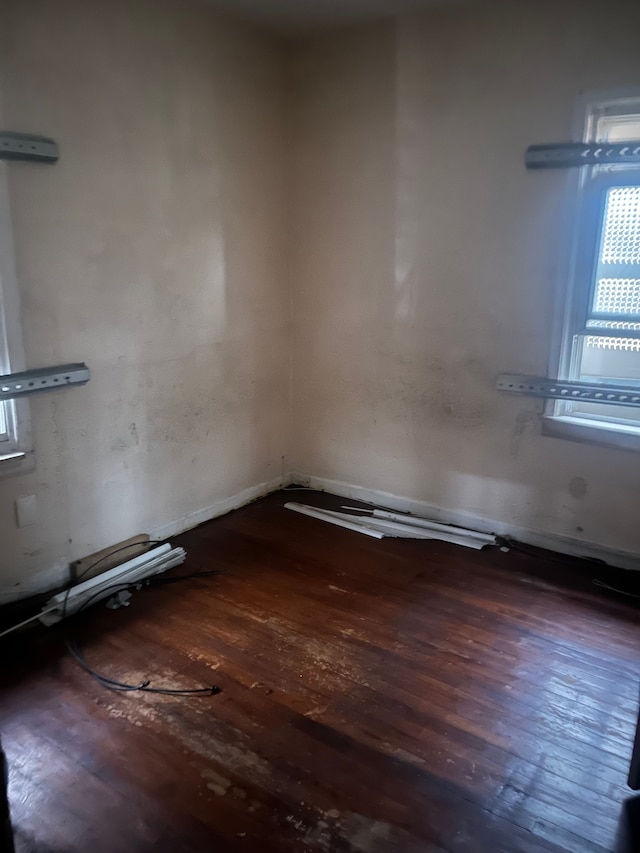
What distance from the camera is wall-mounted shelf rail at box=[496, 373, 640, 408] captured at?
3059mm

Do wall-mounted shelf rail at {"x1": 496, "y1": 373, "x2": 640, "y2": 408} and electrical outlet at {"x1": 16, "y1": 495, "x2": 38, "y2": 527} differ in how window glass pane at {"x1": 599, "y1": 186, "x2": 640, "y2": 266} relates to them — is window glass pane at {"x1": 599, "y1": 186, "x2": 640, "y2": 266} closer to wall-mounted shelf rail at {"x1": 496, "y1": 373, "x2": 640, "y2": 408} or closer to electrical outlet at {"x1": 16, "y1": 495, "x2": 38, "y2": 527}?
wall-mounted shelf rail at {"x1": 496, "y1": 373, "x2": 640, "y2": 408}

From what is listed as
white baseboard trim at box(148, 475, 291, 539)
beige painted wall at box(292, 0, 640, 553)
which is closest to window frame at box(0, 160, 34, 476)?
white baseboard trim at box(148, 475, 291, 539)

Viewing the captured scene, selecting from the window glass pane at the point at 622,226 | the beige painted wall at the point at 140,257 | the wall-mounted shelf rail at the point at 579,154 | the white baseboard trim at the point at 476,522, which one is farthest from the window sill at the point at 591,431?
the beige painted wall at the point at 140,257

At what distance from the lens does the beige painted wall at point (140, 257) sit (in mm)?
2758

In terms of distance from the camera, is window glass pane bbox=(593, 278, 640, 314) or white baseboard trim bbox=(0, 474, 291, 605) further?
window glass pane bbox=(593, 278, 640, 314)

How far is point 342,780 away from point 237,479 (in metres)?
2.25

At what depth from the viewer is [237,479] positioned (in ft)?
13.2

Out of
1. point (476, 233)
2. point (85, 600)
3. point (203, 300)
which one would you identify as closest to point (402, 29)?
point (476, 233)

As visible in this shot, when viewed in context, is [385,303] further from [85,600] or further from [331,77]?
[85,600]

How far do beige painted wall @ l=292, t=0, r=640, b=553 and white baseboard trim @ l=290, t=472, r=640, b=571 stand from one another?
4cm

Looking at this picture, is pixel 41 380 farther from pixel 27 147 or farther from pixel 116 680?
→ pixel 116 680

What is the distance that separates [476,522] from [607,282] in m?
1.44

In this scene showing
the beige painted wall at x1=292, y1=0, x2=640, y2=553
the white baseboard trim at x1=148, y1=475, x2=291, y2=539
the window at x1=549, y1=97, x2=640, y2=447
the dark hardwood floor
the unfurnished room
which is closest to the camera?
the dark hardwood floor

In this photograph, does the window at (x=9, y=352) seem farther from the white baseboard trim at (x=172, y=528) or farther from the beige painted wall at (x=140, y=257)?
the white baseboard trim at (x=172, y=528)
